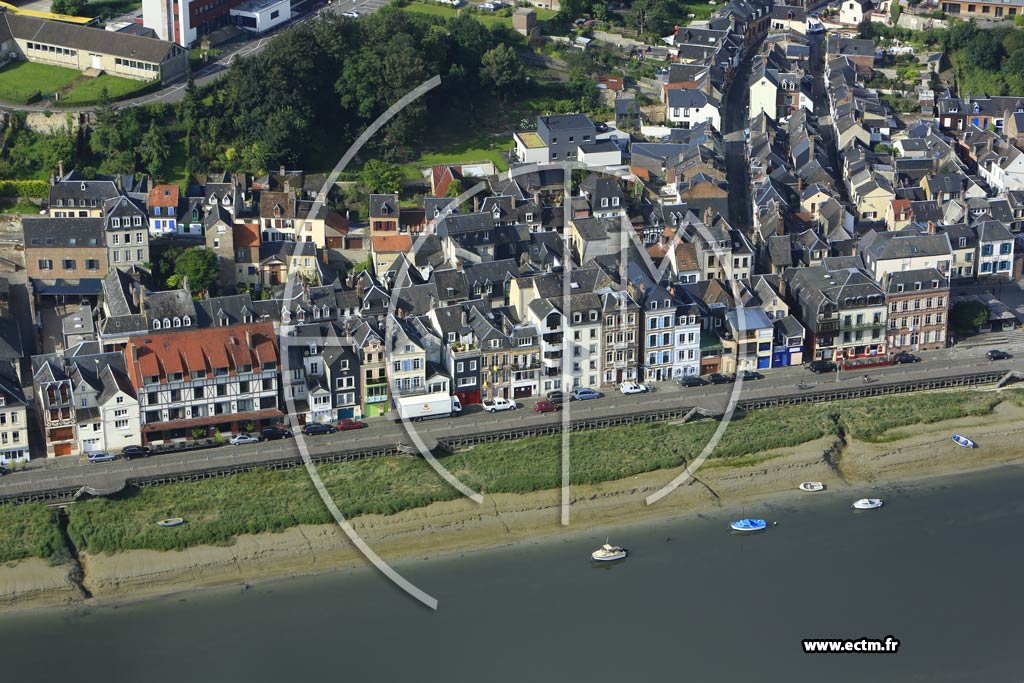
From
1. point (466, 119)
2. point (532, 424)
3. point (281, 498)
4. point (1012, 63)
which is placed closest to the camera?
point (281, 498)

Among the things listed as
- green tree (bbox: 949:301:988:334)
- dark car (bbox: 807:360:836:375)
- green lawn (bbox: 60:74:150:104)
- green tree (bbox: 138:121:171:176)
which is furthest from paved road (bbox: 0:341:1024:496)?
green lawn (bbox: 60:74:150:104)

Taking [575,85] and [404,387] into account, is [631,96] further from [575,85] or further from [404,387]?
[404,387]

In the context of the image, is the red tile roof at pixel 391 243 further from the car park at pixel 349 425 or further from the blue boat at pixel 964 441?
the blue boat at pixel 964 441

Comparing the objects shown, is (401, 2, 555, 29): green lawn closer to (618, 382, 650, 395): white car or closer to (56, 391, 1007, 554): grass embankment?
(618, 382, 650, 395): white car

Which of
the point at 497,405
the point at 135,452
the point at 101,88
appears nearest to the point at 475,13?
the point at 101,88

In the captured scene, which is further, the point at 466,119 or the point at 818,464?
the point at 466,119

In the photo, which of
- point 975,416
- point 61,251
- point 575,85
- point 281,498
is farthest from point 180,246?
point 975,416

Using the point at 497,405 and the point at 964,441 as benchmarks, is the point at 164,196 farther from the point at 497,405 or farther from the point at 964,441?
the point at 964,441
